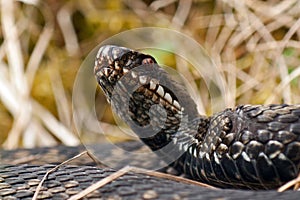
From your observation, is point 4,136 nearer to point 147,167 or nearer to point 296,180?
point 147,167

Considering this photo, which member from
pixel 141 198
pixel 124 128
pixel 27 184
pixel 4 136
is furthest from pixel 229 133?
pixel 4 136

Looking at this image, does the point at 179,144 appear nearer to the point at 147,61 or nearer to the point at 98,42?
the point at 147,61

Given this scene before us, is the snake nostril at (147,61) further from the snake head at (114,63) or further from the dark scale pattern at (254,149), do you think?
the dark scale pattern at (254,149)

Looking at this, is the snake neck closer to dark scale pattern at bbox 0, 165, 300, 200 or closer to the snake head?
the snake head

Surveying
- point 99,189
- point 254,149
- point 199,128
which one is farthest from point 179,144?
point 99,189

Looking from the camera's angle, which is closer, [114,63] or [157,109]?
[114,63]
